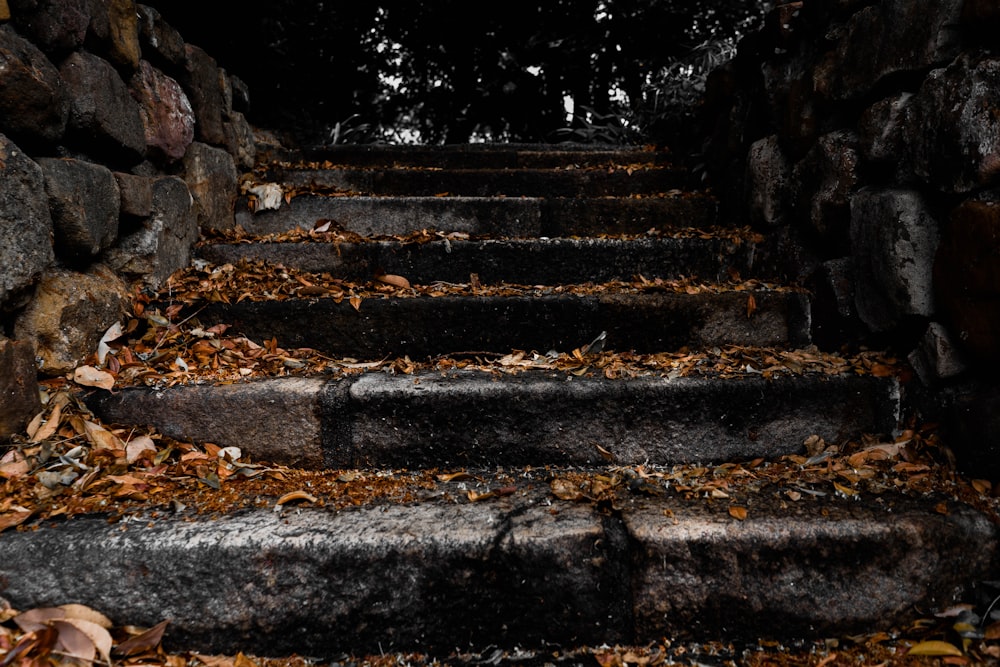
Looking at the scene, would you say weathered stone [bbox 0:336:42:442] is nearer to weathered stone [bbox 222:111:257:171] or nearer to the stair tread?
the stair tread

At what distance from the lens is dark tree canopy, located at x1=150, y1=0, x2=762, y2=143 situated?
5.20 m

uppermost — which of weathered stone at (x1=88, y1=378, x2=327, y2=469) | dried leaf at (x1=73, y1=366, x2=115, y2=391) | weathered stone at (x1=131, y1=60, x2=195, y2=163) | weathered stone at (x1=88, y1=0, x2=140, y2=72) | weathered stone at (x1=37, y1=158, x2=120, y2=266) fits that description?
weathered stone at (x1=88, y1=0, x2=140, y2=72)

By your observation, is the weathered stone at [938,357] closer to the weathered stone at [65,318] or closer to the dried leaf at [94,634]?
the dried leaf at [94,634]

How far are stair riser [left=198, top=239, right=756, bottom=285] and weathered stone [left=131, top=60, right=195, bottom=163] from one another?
1.14 feet

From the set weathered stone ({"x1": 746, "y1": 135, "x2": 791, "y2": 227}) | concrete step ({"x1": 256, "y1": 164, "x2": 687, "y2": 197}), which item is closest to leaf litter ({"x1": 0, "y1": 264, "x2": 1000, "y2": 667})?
weathered stone ({"x1": 746, "y1": 135, "x2": 791, "y2": 227})

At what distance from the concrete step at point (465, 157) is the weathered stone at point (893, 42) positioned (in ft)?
4.55

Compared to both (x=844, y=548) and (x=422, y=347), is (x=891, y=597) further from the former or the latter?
(x=422, y=347)

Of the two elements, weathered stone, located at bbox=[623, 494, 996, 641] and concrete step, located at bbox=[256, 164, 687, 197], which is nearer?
weathered stone, located at bbox=[623, 494, 996, 641]

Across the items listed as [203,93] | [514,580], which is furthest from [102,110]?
[514,580]

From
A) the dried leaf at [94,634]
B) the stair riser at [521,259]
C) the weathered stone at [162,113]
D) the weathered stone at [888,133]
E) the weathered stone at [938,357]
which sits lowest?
the dried leaf at [94,634]

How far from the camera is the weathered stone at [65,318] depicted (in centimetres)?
144

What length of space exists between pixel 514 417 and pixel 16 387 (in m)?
1.10

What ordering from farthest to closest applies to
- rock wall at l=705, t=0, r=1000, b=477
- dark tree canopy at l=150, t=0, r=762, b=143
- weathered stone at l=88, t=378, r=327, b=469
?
dark tree canopy at l=150, t=0, r=762, b=143 → weathered stone at l=88, t=378, r=327, b=469 → rock wall at l=705, t=0, r=1000, b=477

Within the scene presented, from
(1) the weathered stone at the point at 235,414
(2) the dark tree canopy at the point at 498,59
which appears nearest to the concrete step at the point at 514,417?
(1) the weathered stone at the point at 235,414
